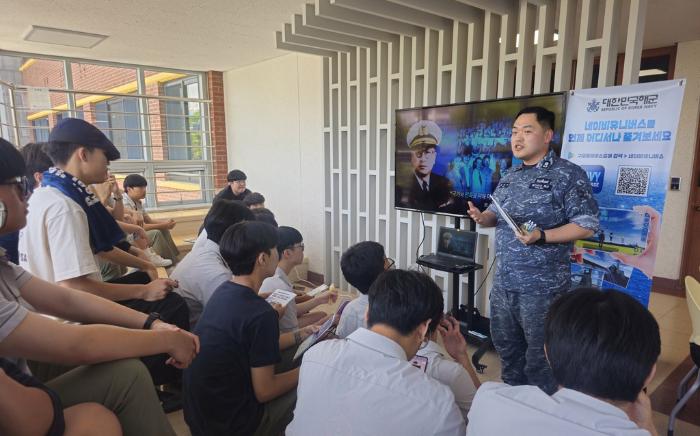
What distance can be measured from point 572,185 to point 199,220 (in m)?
4.79

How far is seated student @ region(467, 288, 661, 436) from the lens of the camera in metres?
0.76

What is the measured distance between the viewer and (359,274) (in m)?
1.77

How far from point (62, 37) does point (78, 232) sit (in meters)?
3.46

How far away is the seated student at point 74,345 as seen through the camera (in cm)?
97

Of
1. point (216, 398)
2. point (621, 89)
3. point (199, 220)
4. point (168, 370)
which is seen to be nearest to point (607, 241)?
point (621, 89)

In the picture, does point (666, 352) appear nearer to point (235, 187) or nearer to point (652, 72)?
point (652, 72)

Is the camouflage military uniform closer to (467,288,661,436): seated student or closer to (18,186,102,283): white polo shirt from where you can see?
(467,288,661,436): seated student

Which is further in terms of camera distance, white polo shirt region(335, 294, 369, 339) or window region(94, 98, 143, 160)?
window region(94, 98, 143, 160)

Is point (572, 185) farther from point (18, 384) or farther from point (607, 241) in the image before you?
point (18, 384)

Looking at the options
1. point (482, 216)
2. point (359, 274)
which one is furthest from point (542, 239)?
point (359, 274)

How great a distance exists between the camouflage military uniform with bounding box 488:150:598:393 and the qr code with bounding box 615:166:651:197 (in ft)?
1.58

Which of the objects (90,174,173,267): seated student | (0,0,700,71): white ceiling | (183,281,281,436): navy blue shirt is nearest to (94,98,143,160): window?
(0,0,700,71): white ceiling

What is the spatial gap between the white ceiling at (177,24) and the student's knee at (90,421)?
2921 millimetres

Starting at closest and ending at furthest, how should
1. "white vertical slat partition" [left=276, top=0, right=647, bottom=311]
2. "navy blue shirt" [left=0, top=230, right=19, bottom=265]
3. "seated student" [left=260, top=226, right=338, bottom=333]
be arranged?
"navy blue shirt" [left=0, top=230, right=19, bottom=265], "seated student" [left=260, top=226, right=338, bottom=333], "white vertical slat partition" [left=276, top=0, right=647, bottom=311]
